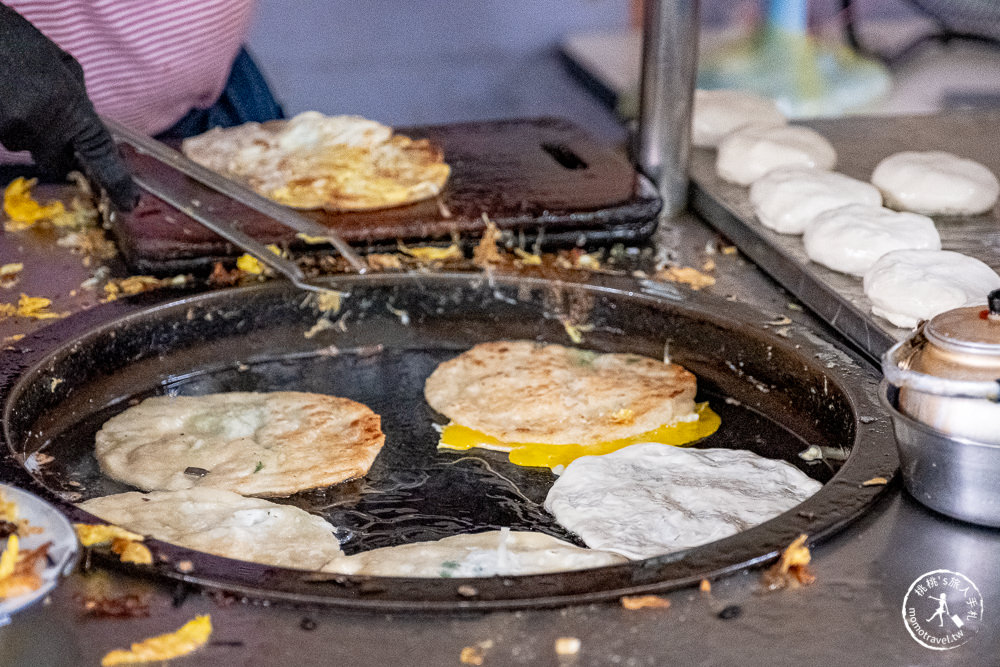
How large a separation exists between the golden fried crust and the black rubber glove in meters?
0.70

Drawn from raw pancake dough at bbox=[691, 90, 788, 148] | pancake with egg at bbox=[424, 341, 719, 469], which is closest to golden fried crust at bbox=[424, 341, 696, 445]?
pancake with egg at bbox=[424, 341, 719, 469]

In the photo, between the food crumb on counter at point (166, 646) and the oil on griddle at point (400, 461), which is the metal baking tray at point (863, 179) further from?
the food crumb on counter at point (166, 646)

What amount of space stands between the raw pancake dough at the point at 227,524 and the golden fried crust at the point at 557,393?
0.40 meters

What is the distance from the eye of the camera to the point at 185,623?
112 cm

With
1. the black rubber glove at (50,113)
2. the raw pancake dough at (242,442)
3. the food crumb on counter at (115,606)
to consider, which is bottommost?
the raw pancake dough at (242,442)

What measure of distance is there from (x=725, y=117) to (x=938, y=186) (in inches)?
26.2

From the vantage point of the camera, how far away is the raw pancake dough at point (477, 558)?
1.29m

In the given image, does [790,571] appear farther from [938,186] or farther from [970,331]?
[938,186]

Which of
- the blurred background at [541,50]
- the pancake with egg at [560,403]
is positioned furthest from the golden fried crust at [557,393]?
the blurred background at [541,50]

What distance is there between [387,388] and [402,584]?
0.78m

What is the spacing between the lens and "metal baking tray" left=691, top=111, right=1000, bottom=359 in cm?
183

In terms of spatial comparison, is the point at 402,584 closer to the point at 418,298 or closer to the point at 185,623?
the point at 185,623

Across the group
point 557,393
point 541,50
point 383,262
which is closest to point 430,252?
point 383,262

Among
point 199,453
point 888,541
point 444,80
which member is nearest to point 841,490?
point 888,541
